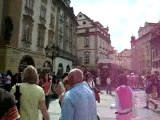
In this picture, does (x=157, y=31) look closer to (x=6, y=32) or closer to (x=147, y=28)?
(x=147, y=28)

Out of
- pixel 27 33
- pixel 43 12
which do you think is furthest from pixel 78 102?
pixel 43 12

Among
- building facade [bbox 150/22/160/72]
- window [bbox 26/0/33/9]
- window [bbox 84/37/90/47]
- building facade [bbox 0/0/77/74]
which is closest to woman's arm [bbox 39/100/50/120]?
building facade [bbox 0/0/77/74]

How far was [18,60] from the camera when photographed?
2498cm

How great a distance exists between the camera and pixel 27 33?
28000 mm

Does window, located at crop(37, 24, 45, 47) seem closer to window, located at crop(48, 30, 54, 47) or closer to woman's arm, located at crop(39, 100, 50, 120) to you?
window, located at crop(48, 30, 54, 47)

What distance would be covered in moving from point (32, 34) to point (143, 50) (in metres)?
51.1

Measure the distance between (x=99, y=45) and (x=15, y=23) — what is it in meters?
38.9

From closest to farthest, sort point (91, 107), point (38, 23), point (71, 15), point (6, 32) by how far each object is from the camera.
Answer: point (91, 107) < point (6, 32) < point (38, 23) < point (71, 15)

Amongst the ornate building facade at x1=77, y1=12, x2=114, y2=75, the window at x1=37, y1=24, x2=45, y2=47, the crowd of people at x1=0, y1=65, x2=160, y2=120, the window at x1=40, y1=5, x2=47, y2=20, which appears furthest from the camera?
the ornate building facade at x1=77, y1=12, x2=114, y2=75

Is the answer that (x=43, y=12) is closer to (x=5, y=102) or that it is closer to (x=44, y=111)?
(x=44, y=111)

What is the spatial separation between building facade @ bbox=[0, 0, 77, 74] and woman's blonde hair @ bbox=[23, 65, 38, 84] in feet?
57.1

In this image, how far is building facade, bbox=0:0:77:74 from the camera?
2423 centimetres

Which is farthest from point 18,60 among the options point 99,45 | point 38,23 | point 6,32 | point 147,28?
point 147,28

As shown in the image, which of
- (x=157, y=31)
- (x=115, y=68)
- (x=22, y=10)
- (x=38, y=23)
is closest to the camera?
(x=22, y=10)
